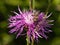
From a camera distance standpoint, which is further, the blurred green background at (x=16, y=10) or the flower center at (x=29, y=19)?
the blurred green background at (x=16, y=10)

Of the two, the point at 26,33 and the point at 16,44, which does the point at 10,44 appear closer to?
the point at 16,44

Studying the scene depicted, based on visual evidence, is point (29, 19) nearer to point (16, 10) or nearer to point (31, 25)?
point (31, 25)

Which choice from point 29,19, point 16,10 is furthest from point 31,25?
point 16,10

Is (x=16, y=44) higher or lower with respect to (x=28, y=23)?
lower

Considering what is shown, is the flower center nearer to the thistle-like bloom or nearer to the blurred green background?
the thistle-like bloom

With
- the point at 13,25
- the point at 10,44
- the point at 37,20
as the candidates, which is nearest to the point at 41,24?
the point at 37,20

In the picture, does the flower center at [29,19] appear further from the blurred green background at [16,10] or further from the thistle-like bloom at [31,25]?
the blurred green background at [16,10]

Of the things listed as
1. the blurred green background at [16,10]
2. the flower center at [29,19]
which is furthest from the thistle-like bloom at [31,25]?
the blurred green background at [16,10]

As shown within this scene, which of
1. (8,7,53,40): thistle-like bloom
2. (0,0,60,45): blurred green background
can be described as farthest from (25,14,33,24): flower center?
(0,0,60,45): blurred green background
